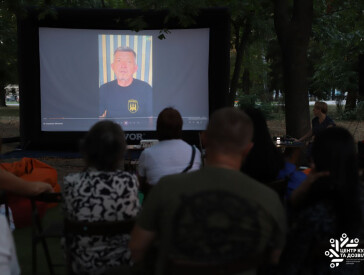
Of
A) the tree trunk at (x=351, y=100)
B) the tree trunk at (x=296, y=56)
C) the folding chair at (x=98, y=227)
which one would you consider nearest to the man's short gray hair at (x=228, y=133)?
the folding chair at (x=98, y=227)

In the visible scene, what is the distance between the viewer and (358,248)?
2164mm

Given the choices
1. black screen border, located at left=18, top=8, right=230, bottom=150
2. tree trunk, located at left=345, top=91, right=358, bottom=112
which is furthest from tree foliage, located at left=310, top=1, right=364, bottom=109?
black screen border, located at left=18, top=8, right=230, bottom=150

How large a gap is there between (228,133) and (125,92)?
26.5 ft

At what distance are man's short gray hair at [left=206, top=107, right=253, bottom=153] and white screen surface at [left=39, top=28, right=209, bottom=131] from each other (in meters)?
8.05

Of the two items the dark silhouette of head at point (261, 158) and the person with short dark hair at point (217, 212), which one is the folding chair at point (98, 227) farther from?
the dark silhouette of head at point (261, 158)

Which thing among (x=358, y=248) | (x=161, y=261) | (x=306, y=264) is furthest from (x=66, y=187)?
(x=358, y=248)

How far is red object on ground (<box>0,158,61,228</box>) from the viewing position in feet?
16.7

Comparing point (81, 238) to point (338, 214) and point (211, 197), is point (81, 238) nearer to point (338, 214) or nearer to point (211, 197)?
point (211, 197)

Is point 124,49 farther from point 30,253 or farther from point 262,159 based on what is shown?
point 262,159

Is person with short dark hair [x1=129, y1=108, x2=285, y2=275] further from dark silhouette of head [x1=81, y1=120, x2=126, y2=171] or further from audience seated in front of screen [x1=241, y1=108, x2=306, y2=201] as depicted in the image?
audience seated in front of screen [x1=241, y1=108, x2=306, y2=201]

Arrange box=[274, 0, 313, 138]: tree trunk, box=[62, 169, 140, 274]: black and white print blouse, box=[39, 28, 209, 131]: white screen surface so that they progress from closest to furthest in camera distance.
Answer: box=[62, 169, 140, 274]: black and white print blouse < box=[274, 0, 313, 138]: tree trunk < box=[39, 28, 209, 131]: white screen surface

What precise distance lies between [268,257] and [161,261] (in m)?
0.39

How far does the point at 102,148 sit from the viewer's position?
95.5 inches

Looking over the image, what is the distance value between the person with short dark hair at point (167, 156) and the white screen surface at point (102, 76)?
20.7 ft
